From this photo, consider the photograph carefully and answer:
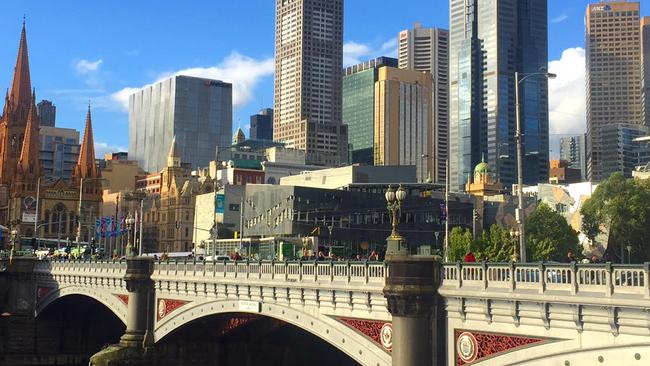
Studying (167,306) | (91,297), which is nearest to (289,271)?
(167,306)

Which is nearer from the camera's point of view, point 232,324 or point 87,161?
point 232,324

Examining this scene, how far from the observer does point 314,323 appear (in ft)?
117

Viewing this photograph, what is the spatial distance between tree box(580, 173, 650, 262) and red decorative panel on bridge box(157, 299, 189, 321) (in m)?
59.2

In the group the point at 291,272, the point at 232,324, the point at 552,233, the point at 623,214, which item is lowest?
the point at 232,324

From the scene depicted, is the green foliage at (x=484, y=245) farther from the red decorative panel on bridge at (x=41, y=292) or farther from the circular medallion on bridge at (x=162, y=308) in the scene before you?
the red decorative panel on bridge at (x=41, y=292)

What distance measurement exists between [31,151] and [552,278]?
17635 cm

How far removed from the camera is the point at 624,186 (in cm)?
9719

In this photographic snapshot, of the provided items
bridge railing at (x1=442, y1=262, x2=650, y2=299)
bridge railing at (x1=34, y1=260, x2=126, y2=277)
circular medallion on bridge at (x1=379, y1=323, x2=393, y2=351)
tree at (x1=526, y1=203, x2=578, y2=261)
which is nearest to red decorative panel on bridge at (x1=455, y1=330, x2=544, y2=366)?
bridge railing at (x1=442, y1=262, x2=650, y2=299)

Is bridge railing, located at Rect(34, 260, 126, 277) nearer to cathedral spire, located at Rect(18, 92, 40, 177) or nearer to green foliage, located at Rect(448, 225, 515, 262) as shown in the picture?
green foliage, located at Rect(448, 225, 515, 262)

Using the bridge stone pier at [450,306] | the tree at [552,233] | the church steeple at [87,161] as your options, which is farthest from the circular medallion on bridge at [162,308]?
the church steeple at [87,161]

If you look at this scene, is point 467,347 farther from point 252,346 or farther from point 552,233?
point 552,233

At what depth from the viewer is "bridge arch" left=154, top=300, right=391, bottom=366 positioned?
31516mm

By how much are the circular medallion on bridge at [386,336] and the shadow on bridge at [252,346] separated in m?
24.9

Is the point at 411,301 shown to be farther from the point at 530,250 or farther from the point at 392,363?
the point at 530,250
